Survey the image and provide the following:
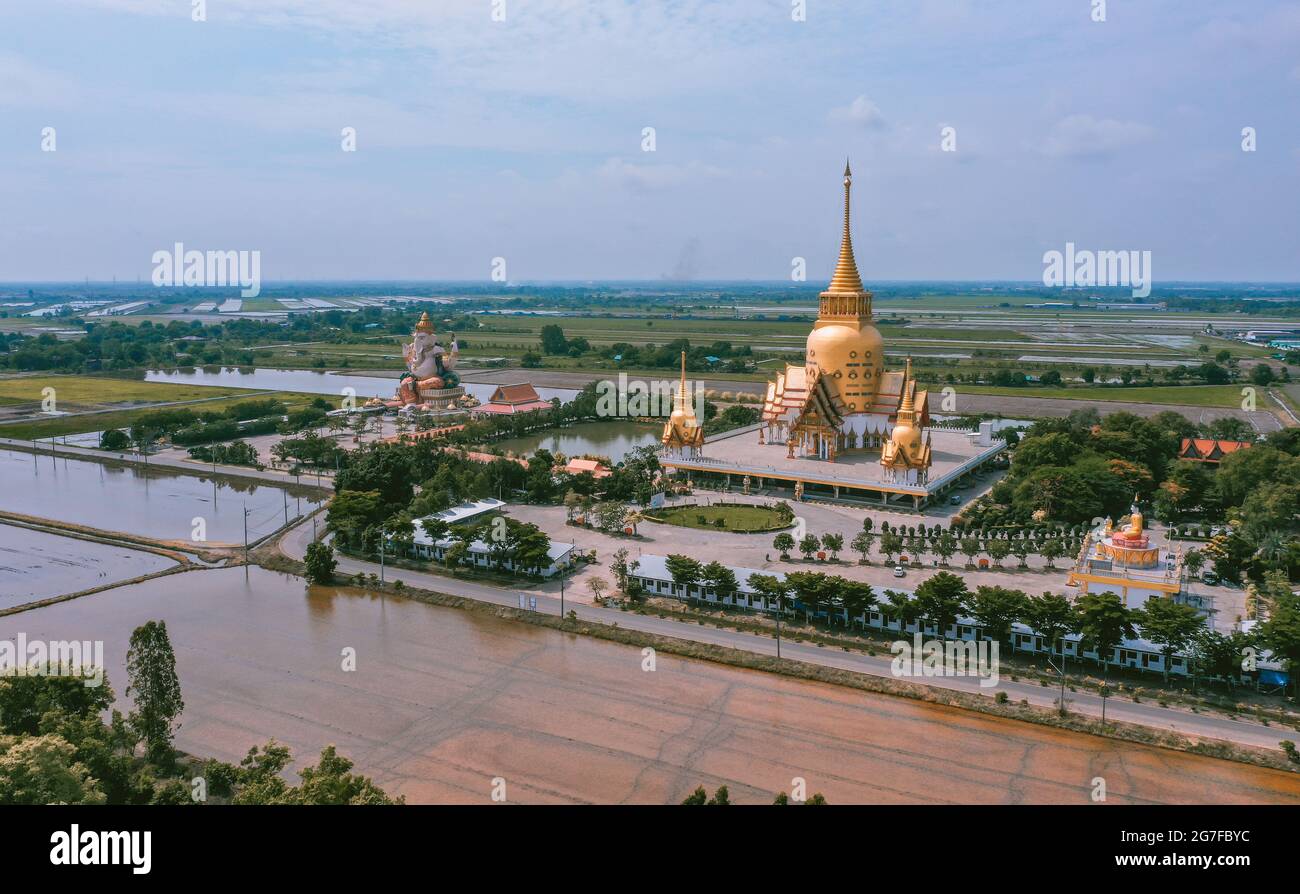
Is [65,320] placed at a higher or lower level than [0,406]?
higher

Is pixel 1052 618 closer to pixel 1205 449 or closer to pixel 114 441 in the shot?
pixel 1205 449

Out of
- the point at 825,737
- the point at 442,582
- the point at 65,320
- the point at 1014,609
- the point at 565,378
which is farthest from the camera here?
the point at 65,320

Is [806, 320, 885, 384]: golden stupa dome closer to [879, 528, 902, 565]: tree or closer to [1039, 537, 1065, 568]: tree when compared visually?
[879, 528, 902, 565]: tree

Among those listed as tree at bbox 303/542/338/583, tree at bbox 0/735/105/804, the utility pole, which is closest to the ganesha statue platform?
tree at bbox 303/542/338/583

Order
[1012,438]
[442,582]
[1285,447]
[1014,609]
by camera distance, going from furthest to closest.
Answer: [1012,438] → [1285,447] → [442,582] → [1014,609]

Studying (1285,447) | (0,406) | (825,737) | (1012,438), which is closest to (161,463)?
(0,406)

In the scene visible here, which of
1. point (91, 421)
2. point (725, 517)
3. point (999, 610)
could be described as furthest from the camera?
point (91, 421)

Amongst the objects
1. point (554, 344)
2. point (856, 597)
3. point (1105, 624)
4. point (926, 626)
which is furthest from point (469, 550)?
point (554, 344)

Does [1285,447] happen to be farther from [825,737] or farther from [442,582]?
[442,582]
